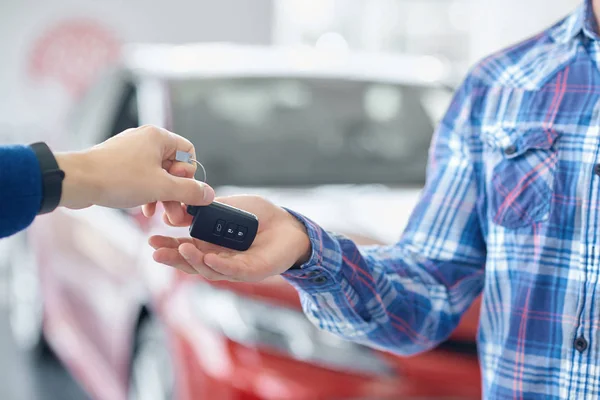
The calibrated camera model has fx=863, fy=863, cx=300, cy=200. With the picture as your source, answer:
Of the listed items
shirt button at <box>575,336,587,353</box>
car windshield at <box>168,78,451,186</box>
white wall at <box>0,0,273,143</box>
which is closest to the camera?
shirt button at <box>575,336,587,353</box>

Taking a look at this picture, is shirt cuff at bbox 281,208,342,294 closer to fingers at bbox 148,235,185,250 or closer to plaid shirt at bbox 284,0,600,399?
plaid shirt at bbox 284,0,600,399

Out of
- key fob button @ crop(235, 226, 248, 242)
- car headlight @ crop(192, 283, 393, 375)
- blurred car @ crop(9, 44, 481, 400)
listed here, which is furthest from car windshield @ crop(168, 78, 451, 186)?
key fob button @ crop(235, 226, 248, 242)

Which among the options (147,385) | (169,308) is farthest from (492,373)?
(147,385)

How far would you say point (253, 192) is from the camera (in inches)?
96.7

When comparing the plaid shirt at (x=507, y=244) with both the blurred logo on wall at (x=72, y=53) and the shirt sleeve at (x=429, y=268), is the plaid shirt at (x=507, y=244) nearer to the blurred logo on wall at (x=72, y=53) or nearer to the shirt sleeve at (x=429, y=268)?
the shirt sleeve at (x=429, y=268)

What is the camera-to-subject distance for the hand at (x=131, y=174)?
0.90 meters

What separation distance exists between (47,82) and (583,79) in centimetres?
738

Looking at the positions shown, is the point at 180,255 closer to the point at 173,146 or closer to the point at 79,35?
the point at 173,146

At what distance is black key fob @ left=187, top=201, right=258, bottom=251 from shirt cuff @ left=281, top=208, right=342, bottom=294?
12cm

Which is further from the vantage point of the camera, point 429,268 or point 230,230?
point 429,268

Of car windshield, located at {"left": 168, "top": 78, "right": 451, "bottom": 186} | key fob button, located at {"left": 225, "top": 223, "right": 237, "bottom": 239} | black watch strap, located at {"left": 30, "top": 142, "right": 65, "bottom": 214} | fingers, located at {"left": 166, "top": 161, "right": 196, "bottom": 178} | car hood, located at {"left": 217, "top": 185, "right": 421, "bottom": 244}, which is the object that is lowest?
car hood, located at {"left": 217, "top": 185, "right": 421, "bottom": 244}

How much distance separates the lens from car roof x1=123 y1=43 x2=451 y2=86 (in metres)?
2.91

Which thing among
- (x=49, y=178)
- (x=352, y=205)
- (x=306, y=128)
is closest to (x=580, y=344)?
(x=49, y=178)

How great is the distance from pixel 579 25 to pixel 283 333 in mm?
1108
